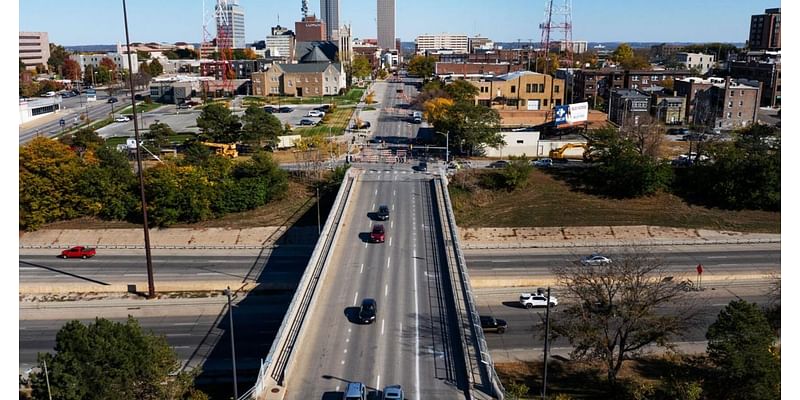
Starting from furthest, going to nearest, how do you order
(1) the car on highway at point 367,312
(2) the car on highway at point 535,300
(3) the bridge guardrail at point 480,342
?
(2) the car on highway at point 535,300 < (1) the car on highway at point 367,312 < (3) the bridge guardrail at point 480,342

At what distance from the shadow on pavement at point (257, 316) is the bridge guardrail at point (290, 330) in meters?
1.94

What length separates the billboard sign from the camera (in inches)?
2645

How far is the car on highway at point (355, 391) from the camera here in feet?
59.6

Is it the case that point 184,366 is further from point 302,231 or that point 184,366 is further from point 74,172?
point 74,172

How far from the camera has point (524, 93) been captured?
89.1 meters

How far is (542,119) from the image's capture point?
80.2m

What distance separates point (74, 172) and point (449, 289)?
34745mm

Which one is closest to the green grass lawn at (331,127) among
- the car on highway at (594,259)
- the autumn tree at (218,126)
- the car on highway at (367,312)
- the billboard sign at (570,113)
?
the autumn tree at (218,126)

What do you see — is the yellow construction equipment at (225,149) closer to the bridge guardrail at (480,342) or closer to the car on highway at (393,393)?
the bridge guardrail at (480,342)

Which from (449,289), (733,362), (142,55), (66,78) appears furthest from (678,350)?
(142,55)

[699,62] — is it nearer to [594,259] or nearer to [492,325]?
[594,259]

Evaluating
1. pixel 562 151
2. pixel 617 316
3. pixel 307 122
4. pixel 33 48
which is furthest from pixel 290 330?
pixel 33 48

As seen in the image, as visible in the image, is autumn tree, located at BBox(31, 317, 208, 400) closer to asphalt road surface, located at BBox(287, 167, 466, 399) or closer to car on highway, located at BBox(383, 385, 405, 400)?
asphalt road surface, located at BBox(287, 167, 466, 399)

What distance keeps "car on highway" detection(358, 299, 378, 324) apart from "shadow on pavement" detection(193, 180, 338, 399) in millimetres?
5649
